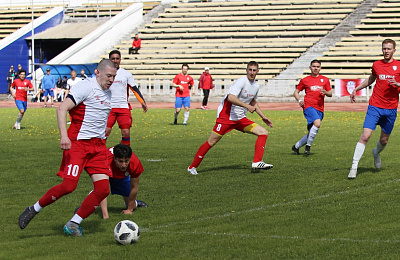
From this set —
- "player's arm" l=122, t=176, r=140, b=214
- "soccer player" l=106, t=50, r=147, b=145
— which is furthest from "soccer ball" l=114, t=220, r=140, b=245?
"soccer player" l=106, t=50, r=147, b=145

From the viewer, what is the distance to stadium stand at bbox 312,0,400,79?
3697 cm

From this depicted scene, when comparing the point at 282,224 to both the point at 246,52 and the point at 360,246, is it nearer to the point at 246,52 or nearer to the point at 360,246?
the point at 360,246

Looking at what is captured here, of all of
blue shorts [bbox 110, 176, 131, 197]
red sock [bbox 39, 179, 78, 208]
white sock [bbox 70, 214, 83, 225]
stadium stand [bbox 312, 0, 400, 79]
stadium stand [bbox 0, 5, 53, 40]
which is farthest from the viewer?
stadium stand [bbox 0, 5, 53, 40]

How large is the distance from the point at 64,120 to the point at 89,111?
0.39 m

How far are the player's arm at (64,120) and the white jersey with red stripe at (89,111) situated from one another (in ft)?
0.43

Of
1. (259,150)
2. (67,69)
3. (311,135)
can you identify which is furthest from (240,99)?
(67,69)

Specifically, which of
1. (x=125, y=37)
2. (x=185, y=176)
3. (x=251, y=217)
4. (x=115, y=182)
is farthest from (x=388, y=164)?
(x=125, y=37)

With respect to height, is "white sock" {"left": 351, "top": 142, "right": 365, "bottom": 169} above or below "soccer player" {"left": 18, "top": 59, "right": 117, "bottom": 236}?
below

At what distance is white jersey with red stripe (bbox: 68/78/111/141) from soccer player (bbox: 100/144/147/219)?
325mm

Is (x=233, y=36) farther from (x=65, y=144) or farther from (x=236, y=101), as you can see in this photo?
(x=65, y=144)

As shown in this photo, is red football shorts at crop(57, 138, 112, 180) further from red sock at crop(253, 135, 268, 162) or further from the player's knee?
red sock at crop(253, 135, 268, 162)

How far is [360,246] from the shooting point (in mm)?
6156

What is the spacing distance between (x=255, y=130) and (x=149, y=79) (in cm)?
2734

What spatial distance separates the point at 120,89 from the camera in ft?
41.4
